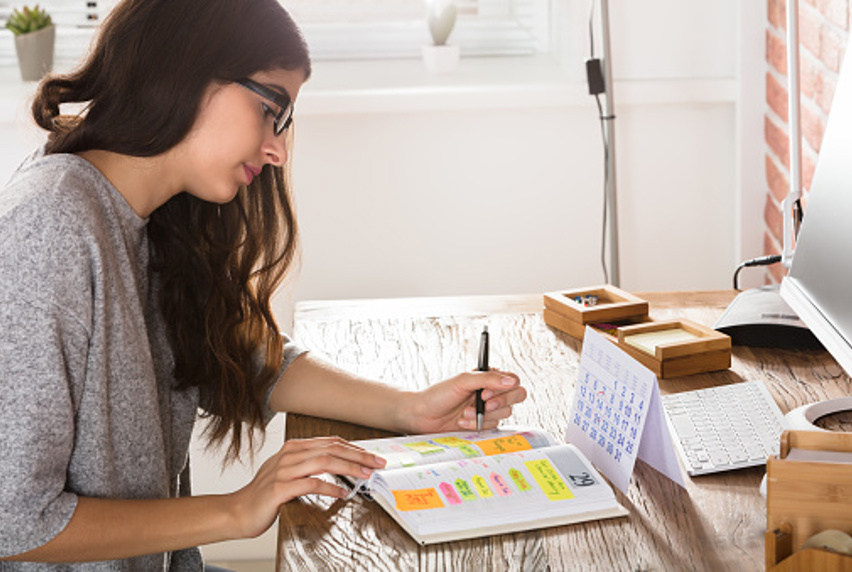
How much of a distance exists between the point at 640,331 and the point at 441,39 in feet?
3.99

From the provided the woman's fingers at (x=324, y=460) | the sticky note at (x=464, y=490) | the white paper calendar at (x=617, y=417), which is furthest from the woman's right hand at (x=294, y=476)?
the white paper calendar at (x=617, y=417)

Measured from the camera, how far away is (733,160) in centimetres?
260

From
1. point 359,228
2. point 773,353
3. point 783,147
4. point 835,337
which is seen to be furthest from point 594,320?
point 359,228

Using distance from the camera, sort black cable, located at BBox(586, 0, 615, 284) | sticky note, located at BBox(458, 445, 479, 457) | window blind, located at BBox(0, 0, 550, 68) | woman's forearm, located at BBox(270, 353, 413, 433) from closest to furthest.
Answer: sticky note, located at BBox(458, 445, 479, 457), woman's forearm, located at BBox(270, 353, 413, 433), black cable, located at BBox(586, 0, 615, 284), window blind, located at BBox(0, 0, 550, 68)

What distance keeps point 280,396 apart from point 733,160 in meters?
1.41

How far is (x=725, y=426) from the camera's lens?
1384mm

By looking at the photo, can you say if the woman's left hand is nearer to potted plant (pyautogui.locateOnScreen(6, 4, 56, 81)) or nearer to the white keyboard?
the white keyboard

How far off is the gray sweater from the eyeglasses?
0.19 m

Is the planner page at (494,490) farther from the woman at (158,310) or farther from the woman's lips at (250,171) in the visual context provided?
the woman's lips at (250,171)

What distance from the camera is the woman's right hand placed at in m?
1.24

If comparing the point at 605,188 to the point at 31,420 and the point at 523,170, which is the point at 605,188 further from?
the point at 31,420

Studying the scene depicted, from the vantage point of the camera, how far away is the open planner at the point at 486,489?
118cm

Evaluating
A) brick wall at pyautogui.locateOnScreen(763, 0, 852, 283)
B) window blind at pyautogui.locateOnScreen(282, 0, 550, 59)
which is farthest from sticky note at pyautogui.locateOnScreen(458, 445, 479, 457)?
window blind at pyautogui.locateOnScreen(282, 0, 550, 59)

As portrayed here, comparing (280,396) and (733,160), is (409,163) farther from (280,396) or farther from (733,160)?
(280,396)
